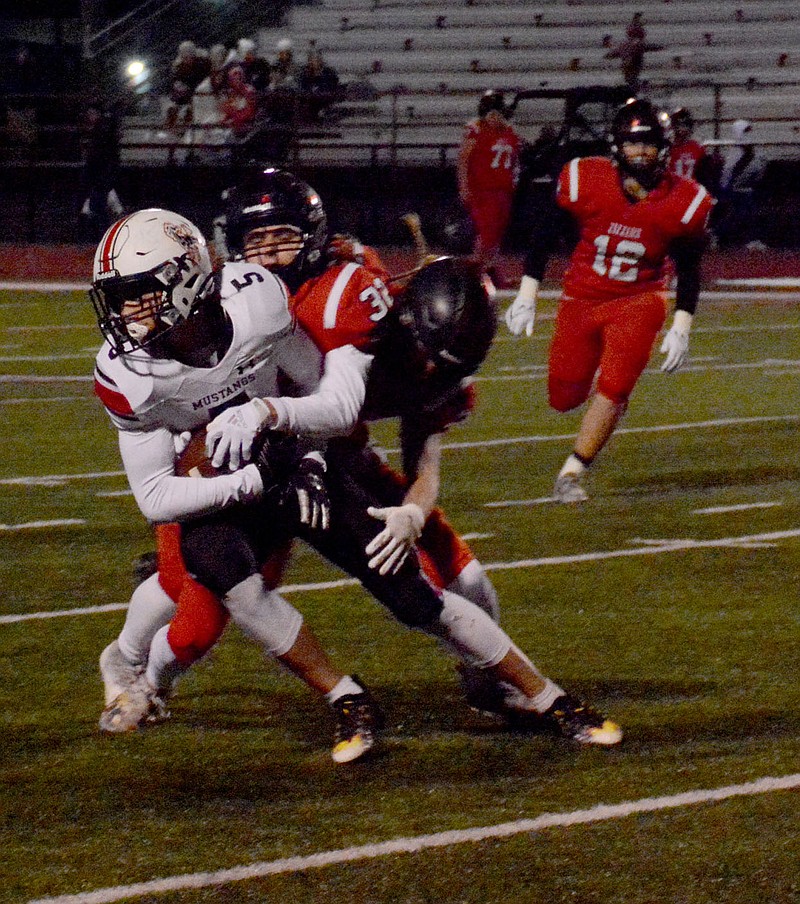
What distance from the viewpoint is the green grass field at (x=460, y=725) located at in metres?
3.32

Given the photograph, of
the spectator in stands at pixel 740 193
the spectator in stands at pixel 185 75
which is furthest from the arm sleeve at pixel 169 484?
the spectator in stands at pixel 185 75

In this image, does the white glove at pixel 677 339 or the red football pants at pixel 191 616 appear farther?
the white glove at pixel 677 339

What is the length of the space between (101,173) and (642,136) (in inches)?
529

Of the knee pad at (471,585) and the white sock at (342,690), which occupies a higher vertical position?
the knee pad at (471,585)

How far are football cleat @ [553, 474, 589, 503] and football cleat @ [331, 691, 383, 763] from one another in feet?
10.5

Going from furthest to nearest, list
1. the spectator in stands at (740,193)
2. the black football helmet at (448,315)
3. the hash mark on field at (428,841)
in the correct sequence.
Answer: the spectator in stands at (740,193), the black football helmet at (448,315), the hash mark on field at (428,841)

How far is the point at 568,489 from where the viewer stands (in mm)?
7102

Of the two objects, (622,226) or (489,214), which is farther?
(489,214)

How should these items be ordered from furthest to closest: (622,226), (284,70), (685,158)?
(284,70) < (685,158) < (622,226)

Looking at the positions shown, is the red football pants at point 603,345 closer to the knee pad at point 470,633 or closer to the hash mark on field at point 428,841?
the knee pad at point 470,633

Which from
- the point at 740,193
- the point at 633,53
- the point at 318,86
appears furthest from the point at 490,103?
the point at 318,86

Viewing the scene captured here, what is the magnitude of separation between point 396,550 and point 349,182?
1670 centimetres

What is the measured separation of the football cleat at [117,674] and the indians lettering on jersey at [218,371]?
710mm

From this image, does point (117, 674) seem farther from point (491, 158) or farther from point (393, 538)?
point (491, 158)
